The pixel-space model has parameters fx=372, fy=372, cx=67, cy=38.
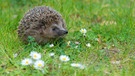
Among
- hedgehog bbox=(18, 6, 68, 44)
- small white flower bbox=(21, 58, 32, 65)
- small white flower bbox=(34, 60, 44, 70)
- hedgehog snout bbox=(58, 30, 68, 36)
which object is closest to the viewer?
small white flower bbox=(34, 60, 44, 70)

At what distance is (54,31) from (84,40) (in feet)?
1.58

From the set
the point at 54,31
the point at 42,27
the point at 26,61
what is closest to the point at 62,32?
the point at 54,31

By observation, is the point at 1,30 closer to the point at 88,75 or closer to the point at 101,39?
the point at 101,39

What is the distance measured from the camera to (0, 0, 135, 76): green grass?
4.45 meters

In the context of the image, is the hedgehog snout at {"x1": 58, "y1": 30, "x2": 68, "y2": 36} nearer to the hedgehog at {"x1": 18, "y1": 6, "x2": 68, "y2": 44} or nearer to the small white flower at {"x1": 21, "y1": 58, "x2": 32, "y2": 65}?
the hedgehog at {"x1": 18, "y1": 6, "x2": 68, "y2": 44}

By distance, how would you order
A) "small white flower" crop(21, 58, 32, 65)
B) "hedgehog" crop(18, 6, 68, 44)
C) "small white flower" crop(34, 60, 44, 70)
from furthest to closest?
"hedgehog" crop(18, 6, 68, 44)
"small white flower" crop(21, 58, 32, 65)
"small white flower" crop(34, 60, 44, 70)

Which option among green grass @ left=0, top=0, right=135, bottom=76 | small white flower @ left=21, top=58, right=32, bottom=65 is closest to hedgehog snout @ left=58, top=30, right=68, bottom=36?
green grass @ left=0, top=0, right=135, bottom=76

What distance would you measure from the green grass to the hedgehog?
161mm

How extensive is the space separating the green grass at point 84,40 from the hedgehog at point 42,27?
0.16m

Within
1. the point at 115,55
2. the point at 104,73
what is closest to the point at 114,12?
the point at 115,55

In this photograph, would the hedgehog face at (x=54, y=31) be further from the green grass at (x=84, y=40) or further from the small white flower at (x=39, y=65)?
the small white flower at (x=39, y=65)

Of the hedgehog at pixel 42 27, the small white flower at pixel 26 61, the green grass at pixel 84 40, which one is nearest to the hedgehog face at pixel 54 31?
the hedgehog at pixel 42 27

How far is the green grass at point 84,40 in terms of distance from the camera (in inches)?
175

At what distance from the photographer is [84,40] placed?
562cm
